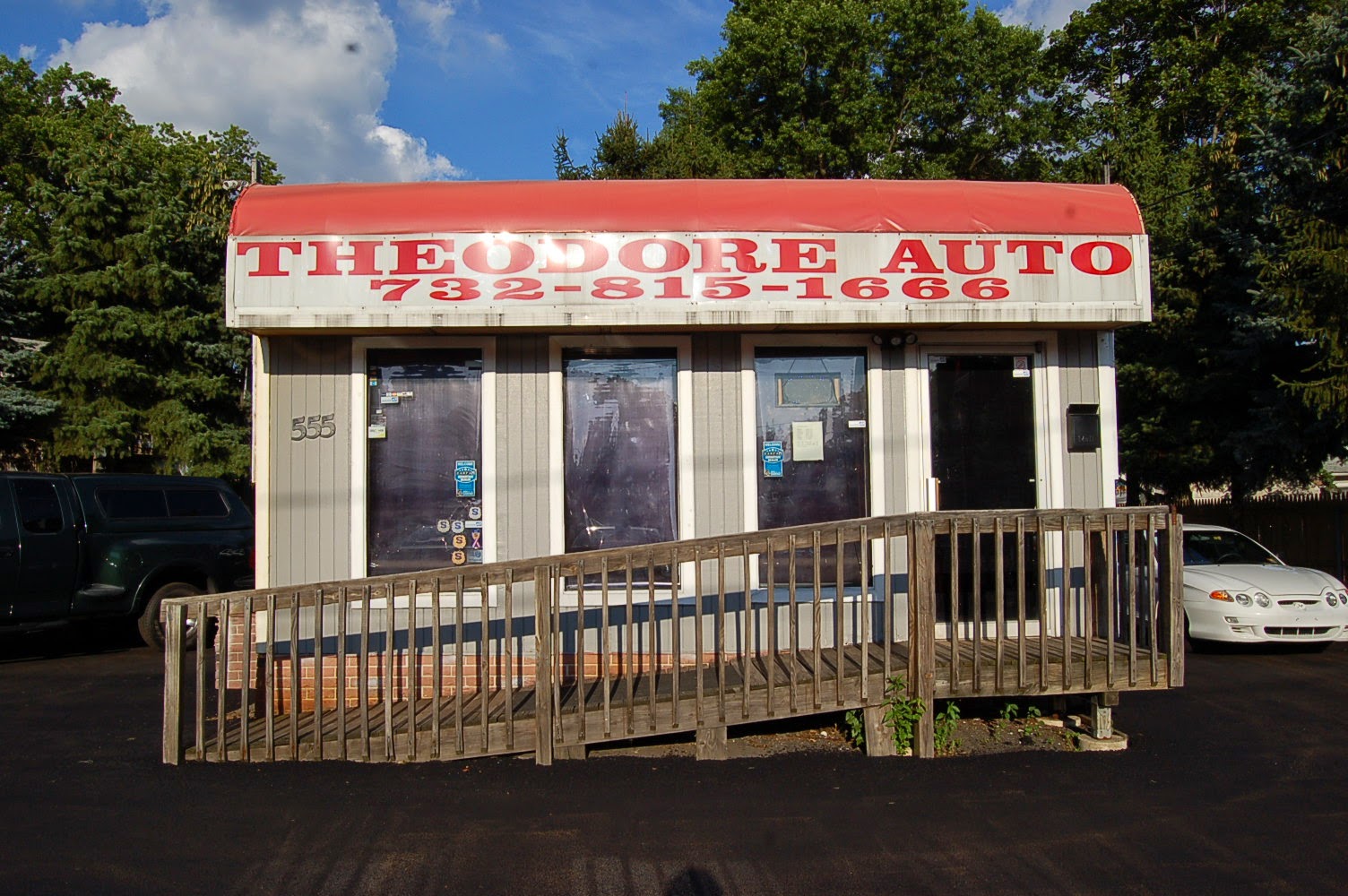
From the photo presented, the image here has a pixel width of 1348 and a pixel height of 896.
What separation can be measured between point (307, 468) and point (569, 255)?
92.9 inches

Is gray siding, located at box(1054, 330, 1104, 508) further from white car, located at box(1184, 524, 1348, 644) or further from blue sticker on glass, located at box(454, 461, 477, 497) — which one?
blue sticker on glass, located at box(454, 461, 477, 497)

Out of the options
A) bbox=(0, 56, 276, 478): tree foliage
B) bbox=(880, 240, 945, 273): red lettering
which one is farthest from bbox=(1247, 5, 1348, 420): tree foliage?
bbox=(0, 56, 276, 478): tree foliage

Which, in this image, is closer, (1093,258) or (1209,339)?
(1093,258)

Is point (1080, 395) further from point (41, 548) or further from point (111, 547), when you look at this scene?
point (41, 548)

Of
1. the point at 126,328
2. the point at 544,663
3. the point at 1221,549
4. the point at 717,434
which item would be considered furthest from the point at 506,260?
the point at 126,328

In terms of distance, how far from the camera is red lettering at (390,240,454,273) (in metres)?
6.81

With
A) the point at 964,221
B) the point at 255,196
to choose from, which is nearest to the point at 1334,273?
the point at 964,221

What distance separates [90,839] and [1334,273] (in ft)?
45.5

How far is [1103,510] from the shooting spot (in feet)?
19.8

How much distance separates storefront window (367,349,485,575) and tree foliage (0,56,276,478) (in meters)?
14.6

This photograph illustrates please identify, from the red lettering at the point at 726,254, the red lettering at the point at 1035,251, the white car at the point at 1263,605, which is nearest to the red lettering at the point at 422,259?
the red lettering at the point at 726,254

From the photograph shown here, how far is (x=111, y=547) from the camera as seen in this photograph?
1069 centimetres

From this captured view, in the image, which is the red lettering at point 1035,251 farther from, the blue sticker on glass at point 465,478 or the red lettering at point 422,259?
the blue sticker on glass at point 465,478

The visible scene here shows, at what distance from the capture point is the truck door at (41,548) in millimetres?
9977
